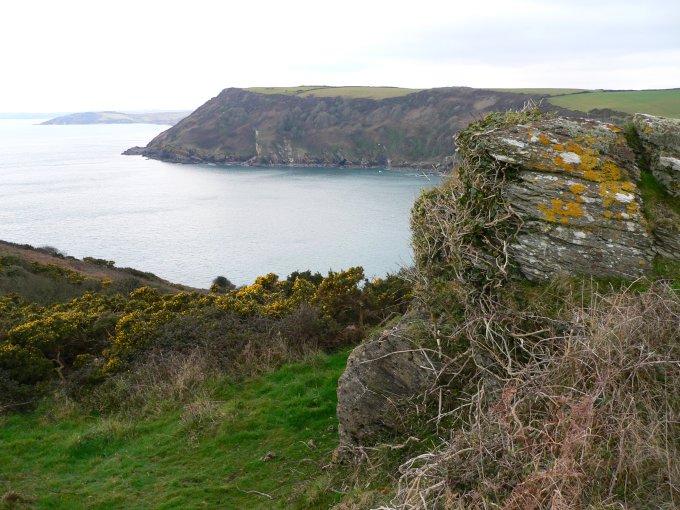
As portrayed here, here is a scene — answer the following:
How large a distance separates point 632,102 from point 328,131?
2827 inches

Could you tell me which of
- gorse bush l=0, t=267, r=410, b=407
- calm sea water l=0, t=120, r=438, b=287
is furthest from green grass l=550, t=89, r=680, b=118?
gorse bush l=0, t=267, r=410, b=407

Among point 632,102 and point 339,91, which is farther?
point 339,91

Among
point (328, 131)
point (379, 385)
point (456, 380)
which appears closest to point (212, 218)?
point (379, 385)

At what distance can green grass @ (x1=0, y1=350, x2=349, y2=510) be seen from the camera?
6777mm

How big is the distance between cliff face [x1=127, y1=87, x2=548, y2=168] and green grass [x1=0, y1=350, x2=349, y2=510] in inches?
4609

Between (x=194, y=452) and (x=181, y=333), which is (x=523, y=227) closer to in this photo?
(x=194, y=452)

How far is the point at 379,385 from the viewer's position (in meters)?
6.30

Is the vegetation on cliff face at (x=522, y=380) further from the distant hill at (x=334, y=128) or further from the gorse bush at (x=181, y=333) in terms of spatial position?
the distant hill at (x=334, y=128)

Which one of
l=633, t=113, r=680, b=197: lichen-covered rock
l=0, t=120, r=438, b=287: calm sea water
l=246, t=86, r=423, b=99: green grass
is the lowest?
l=0, t=120, r=438, b=287: calm sea water

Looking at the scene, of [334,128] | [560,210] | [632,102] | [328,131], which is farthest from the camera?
[334,128]

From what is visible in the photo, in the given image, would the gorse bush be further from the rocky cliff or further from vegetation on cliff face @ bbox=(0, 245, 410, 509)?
the rocky cliff

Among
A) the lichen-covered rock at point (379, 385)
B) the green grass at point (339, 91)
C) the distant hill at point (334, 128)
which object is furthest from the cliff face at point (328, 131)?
the lichen-covered rock at point (379, 385)

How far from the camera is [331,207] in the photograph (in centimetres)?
7106

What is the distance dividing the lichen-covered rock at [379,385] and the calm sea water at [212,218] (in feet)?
58.4
